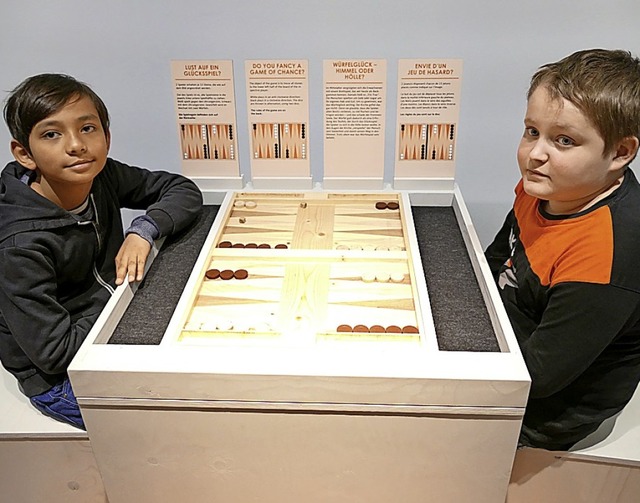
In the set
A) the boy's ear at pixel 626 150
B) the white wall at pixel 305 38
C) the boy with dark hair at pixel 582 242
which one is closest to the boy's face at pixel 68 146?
→ the white wall at pixel 305 38

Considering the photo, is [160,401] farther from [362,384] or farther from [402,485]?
[402,485]

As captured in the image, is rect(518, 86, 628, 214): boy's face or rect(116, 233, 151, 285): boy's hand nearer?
rect(518, 86, 628, 214): boy's face

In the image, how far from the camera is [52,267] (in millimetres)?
1268

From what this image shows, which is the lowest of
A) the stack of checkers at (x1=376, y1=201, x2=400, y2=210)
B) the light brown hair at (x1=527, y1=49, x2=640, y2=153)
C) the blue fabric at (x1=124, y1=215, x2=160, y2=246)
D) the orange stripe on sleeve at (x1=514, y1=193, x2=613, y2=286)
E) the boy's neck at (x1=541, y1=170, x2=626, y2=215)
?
the stack of checkers at (x1=376, y1=201, x2=400, y2=210)

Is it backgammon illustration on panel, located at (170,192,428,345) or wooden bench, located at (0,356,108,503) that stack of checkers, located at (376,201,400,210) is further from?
wooden bench, located at (0,356,108,503)

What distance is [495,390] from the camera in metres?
1.06

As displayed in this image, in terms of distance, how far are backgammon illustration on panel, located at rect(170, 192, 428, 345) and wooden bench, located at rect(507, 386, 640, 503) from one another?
1.33 feet

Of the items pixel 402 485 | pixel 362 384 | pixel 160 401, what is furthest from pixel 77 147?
pixel 402 485

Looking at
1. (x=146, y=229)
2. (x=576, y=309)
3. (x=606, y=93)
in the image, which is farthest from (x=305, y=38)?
(x=576, y=309)

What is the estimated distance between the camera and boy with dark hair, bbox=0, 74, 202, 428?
1.22 metres

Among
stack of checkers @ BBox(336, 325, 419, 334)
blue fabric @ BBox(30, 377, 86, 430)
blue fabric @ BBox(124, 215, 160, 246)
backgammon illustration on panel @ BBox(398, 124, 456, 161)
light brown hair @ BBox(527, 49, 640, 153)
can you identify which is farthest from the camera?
backgammon illustration on panel @ BBox(398, 124, 456, 161)

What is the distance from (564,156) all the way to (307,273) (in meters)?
0.55

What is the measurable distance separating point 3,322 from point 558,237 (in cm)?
111

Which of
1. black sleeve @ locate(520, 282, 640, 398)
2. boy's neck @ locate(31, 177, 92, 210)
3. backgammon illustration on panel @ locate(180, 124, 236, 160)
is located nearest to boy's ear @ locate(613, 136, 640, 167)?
black sleeve @ locate(520, 282, 640, 398)
